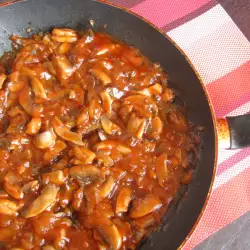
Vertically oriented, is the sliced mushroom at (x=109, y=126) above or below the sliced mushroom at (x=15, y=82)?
below

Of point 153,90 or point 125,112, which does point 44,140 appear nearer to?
point 125,112

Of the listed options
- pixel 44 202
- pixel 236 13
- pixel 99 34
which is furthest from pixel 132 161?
pixel 236 13

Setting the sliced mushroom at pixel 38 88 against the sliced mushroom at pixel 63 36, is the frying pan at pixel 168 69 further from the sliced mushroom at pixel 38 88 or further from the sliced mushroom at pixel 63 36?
the sliced mushroom at pixel 38 88

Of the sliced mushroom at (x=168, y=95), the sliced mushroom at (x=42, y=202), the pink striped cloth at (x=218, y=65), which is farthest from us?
the pink striped cloth at (x=218, y=65)

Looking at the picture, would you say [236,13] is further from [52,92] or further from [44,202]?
[44,202]

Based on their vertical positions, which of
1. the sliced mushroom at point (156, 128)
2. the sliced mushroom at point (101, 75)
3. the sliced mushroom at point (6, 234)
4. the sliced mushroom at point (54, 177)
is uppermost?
the sliced mushroom at point (101, 75)

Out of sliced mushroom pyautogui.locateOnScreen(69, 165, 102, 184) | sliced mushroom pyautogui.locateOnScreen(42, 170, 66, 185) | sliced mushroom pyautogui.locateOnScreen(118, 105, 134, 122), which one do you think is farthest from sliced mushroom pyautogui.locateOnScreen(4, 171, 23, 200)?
sliced mushroom pyautogui.locateOnScreen(118, 105, 134, 122)

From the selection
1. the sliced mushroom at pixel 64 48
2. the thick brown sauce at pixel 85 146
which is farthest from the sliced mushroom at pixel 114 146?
the sliced mushroom at pixel 64 48
